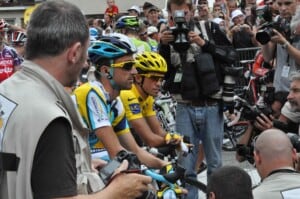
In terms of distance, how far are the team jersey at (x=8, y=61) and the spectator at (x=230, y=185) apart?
5.96 meters

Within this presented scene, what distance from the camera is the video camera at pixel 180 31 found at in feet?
20.9

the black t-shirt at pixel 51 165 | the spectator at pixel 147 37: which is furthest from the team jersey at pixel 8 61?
the black t-shirt at pixel 51 165

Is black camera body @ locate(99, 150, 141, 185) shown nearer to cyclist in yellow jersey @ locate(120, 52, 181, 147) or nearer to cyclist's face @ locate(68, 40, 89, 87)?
cyclist's face @ locate(68, 40, 89, 87)

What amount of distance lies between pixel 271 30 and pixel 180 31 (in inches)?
36.9

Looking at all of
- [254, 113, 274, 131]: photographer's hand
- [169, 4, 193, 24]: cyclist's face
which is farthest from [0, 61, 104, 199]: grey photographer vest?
[169, 4, 193, 24]: cyclist's face

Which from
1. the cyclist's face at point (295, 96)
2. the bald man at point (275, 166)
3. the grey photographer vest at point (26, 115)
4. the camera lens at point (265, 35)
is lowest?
the bald man at point (275, 166)

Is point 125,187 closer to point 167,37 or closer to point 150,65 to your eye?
point 150,65

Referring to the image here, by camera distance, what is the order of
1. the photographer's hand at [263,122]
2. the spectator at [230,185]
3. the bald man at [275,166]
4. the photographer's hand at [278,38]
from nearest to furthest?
1. the spectator at [230,185]
2. the bald man at [275,166]
3. the photographer's hand at [263,122]
4. the photographer's hand at [278,38]

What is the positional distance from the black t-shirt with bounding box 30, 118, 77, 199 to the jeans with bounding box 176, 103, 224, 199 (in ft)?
13.5

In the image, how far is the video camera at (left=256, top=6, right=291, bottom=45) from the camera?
599 centimetres

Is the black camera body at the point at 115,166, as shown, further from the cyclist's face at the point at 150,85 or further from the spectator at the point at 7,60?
the spectator at the point at 7,60

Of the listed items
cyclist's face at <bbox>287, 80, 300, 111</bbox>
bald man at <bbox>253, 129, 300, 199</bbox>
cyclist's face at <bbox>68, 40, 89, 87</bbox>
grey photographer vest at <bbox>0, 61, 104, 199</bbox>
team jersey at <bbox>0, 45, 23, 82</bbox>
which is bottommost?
team jersey at <bbox>0, 45, 23, 82</bbox>

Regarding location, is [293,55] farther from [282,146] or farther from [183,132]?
[282,146]

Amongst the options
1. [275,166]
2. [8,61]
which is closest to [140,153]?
[275,166]
